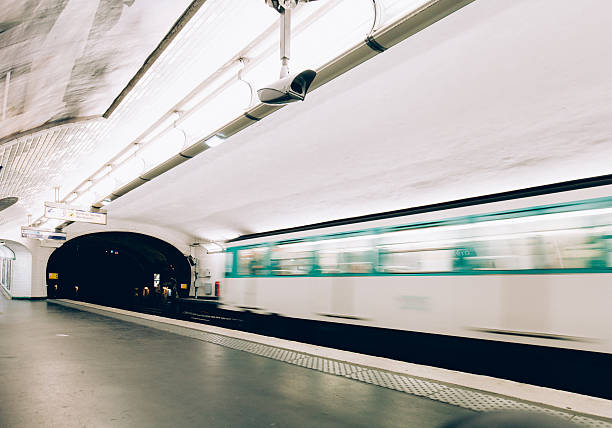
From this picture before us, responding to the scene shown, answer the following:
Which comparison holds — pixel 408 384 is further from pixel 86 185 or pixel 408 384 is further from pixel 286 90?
pixel 86 185

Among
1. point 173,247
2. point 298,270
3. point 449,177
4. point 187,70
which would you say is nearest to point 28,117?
point 187,70

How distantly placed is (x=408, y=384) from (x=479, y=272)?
3.61 meters

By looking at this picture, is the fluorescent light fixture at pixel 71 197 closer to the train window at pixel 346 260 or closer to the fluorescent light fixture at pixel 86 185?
the fluorescent light fixture at pixel 86 185

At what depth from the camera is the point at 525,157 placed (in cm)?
698

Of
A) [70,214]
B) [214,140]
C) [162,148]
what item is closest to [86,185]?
[70,214]

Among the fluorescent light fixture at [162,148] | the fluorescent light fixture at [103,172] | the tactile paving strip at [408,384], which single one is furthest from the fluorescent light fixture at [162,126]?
the tactile paving strip at [408,384]

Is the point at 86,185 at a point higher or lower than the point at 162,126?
lower

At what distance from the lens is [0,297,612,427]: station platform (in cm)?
279

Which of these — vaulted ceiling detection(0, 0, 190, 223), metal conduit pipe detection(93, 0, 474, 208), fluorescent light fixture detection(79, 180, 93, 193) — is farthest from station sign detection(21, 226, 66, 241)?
metal conduit pipe detection(93, 0, 474, 208)

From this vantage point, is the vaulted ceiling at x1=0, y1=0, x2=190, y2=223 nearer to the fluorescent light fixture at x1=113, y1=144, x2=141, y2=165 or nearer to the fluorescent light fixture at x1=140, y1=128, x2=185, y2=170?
the fluorescent light fixture at x1=113, y1=144, x2=141, y2=165

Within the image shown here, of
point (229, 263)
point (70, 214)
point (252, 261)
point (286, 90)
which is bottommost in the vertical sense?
point (229, 263)

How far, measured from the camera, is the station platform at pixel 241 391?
2.79 m

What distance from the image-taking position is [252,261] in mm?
11719

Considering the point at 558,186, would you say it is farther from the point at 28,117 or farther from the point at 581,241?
the point at 28,117
